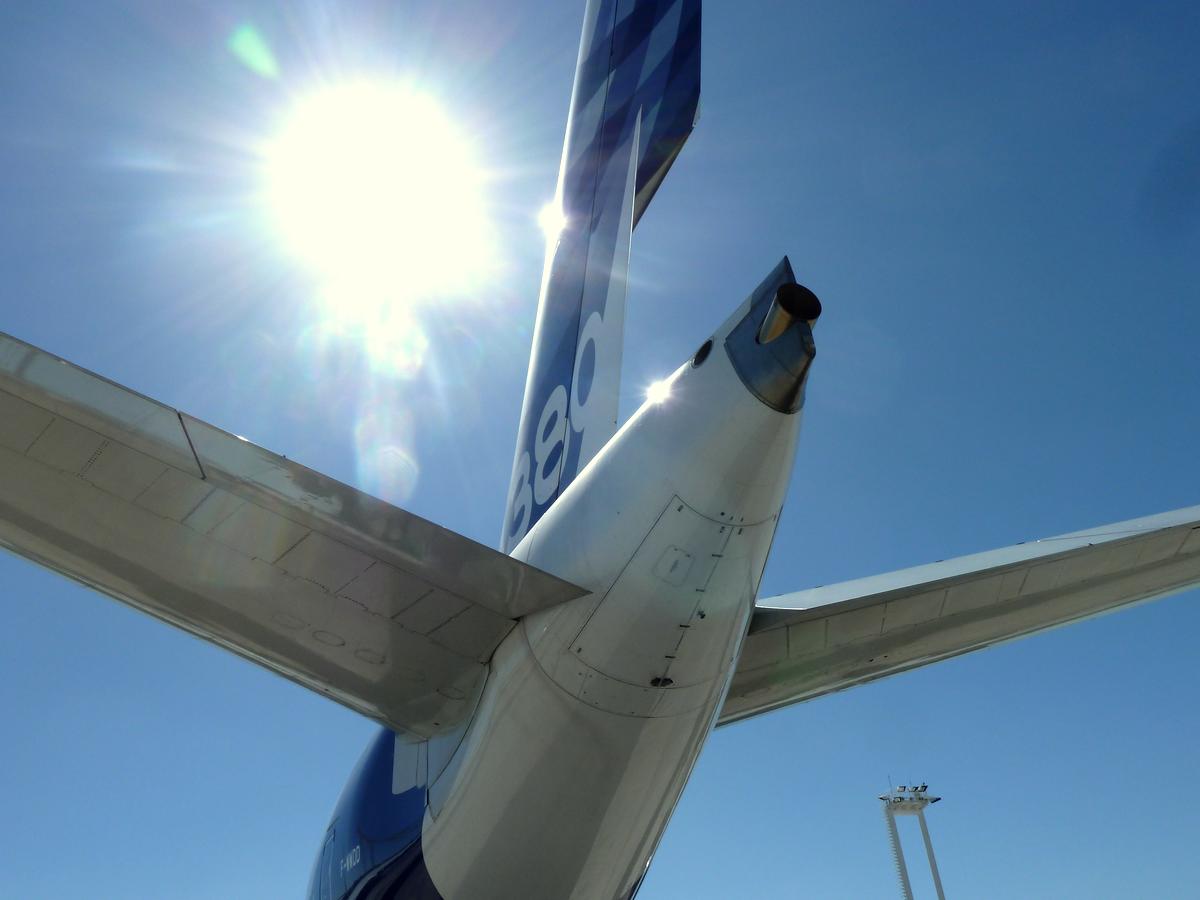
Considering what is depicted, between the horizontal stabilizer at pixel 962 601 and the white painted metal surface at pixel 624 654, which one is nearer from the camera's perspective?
the white painted metal surface at pixel 624 654

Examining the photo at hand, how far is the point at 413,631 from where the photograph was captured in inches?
154

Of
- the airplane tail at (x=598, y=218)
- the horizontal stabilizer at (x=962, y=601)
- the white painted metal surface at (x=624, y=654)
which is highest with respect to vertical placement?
the airplane tail at (x=598, y=218)

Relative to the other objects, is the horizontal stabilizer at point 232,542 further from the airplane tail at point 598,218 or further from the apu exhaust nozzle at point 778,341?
the airplane tail at point 598,218

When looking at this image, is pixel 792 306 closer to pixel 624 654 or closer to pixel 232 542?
pixel 624 654

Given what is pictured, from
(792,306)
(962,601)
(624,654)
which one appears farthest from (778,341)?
(962,601)

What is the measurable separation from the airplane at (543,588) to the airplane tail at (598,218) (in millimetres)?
2815

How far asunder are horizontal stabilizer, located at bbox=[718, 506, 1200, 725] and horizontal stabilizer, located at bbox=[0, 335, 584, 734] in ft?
4.49

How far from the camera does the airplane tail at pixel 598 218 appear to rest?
696 centimetres

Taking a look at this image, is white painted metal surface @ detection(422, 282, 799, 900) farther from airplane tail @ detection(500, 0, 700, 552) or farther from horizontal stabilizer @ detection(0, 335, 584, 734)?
airplane tail @ detection(500, 0, 700, 552)

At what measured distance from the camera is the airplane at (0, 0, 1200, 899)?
3346 mm

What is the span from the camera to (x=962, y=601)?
429cm

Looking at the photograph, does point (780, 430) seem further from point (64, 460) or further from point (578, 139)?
point (578, 139)

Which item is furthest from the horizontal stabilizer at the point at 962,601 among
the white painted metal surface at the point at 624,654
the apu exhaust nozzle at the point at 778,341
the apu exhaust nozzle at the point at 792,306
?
the apu exhaust nozzle at the point at 792,306

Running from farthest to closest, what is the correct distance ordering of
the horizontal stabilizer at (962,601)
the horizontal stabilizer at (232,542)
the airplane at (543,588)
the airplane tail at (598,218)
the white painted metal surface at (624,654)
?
the airplane tail at (598,218) → the horizontal stabilizer at (962,601) → the white painted metal surface at (624,654) → the airplane at (543,588) → the horizontal stabilizer at (232,542)
